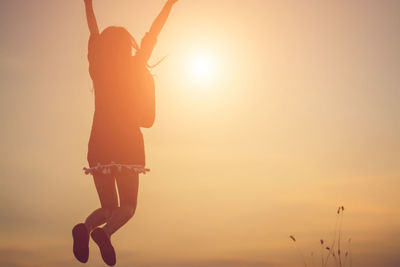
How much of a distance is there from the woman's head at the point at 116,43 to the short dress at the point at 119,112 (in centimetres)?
10

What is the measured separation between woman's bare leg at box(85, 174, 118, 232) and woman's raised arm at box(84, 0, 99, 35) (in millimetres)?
2116

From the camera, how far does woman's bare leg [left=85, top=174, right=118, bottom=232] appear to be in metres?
6.62

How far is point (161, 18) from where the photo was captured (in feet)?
22.8

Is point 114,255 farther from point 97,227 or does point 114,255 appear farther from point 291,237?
point 291,237

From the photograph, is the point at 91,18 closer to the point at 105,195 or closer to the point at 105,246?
the point at 105,195

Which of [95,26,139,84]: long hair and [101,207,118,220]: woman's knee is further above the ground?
[95,26,139,84]: long hair

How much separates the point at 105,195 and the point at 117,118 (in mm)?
1066

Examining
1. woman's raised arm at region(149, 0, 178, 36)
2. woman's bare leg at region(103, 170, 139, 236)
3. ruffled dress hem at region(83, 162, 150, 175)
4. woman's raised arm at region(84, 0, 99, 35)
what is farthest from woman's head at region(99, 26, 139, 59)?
woman's bare leg at region(103, 170, 139, 236)

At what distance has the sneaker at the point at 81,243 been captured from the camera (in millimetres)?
6270

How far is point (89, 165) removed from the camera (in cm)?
679

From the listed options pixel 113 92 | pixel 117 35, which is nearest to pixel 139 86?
pixel 113 92

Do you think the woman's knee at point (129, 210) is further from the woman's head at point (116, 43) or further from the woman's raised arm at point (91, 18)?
the woman's raised arm at point (91, 18)

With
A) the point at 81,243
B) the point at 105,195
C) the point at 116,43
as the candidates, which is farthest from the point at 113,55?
the point at 81,243

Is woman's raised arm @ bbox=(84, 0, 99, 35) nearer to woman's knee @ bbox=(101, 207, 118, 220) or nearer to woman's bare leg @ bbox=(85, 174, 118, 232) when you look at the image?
woman's bare leg @ bbox=(85, 174, 118, 232)
